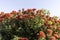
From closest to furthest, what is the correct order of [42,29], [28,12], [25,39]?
[25,39]
[42,29]
[28,12]

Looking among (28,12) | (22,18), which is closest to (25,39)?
(22,18)

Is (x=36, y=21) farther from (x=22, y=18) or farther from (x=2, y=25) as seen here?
(x=2, y=25)

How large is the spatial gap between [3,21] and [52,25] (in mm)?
1832

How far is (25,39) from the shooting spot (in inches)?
381

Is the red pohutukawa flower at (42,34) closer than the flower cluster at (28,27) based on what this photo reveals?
Yes

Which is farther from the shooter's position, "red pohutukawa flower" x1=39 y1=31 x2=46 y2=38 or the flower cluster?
the flower cluster

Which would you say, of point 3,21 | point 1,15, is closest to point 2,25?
point 3,21

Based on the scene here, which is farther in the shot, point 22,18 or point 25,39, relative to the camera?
point 22,18

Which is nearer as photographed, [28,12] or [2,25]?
[2,25]

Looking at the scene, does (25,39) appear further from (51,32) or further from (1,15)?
(1,15)

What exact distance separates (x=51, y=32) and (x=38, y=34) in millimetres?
486

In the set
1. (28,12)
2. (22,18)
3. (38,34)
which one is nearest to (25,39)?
(38,34)

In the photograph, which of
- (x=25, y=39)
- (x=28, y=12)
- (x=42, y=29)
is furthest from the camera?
(x=28, y=12)

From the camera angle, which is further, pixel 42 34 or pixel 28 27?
pixel 28 27
